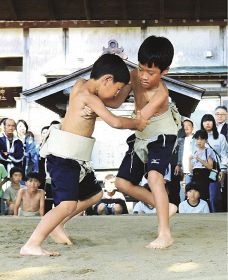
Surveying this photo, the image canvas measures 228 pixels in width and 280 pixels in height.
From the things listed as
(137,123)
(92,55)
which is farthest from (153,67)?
(92,55)

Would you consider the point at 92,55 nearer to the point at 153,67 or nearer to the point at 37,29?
the point at 37,29

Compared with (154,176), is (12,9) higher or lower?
higher

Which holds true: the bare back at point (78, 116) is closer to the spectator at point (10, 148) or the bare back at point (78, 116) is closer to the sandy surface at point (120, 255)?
the sandy surface at point (120, 255)

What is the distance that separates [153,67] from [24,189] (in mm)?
3364

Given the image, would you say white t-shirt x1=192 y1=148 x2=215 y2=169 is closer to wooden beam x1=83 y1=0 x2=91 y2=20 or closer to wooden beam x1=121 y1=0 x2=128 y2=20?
wooden beam x1=121 y1=0 x2=128 y2=20

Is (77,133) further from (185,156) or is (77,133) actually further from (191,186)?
(185,156)

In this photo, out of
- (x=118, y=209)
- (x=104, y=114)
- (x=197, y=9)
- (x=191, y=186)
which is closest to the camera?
(x=104, y=114)

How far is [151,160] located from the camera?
3.37m

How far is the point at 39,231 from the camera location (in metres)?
2.92

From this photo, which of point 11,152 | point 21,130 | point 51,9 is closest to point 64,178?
point 11,152

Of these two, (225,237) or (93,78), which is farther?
(225,237)

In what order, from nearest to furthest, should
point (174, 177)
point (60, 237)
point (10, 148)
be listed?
point (60, 237) → point (174, 177) → point (10, 148)

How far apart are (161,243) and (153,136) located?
2.37 ft

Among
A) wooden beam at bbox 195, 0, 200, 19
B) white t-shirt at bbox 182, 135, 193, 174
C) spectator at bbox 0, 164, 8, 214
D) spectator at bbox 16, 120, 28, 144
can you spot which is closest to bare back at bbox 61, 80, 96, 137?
white t-shirt at bbox 182, 135, 193, 174
